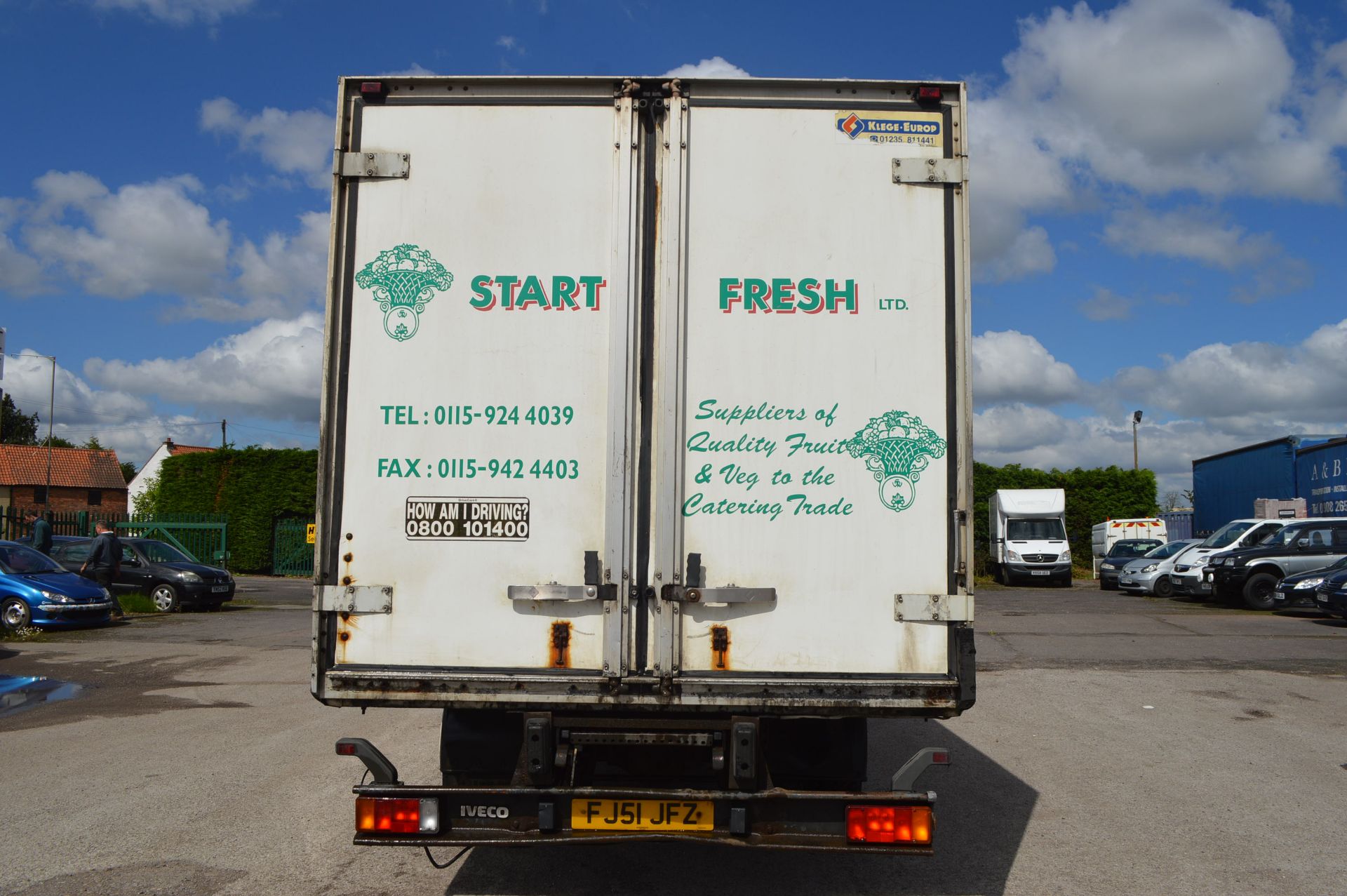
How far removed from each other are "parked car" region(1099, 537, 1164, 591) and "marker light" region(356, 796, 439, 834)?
85.2 feet

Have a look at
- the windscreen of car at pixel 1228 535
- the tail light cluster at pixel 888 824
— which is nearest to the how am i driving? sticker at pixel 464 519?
the tail light cluster at pixel 888 824

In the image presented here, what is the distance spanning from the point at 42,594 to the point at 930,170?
15.8 meters

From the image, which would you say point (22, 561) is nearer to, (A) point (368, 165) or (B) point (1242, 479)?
(A) point (368, 165)

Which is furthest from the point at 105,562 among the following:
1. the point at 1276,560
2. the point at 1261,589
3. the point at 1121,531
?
the point at 1121,531

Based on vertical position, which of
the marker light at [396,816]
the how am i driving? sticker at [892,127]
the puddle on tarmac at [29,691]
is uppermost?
the how am i driving? sticker at [892,127]

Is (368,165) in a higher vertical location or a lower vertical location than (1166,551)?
higher

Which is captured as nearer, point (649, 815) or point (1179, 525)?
point (649, 815)

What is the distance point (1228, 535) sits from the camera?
23297mm

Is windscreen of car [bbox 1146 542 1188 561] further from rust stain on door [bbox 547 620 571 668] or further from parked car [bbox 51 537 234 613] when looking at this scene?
rust stain on door [bbox 547 620 571 668]

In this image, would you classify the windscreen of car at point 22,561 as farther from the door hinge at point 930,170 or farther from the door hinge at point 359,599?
the door hinge at point 930,170

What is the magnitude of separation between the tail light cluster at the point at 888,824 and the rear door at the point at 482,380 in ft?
3.79

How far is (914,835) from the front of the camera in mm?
3967

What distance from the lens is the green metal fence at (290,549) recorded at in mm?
32844

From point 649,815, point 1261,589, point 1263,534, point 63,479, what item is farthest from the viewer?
point 63,479
